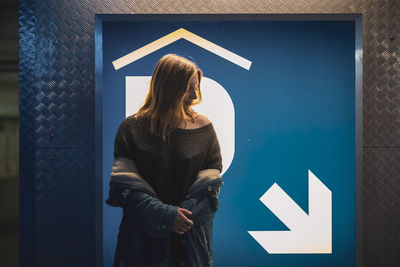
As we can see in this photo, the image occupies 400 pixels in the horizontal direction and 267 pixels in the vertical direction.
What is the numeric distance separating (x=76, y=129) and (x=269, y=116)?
153cm

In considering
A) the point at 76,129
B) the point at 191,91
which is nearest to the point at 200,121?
the point at 191,91

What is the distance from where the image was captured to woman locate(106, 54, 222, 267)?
59.5 inches

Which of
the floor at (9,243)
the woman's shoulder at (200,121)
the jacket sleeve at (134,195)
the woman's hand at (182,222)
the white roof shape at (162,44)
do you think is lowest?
the floor at (9,243)

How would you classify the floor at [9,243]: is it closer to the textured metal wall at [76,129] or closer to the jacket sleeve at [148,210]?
the textured metal wall at [76,129]

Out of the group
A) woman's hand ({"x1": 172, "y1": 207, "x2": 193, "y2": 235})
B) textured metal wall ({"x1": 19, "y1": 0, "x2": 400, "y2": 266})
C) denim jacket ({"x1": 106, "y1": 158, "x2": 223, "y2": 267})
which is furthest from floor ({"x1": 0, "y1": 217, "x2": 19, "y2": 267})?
woman's hand ({"x1": 172, "y1": 207, "x2": 193, "y2": 235})

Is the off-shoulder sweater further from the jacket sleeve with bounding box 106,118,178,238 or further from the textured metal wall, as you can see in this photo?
the textured metal wall

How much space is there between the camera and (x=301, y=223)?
2400 millimetres

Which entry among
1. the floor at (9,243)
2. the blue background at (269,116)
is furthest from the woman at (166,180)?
the floor at (9,243)

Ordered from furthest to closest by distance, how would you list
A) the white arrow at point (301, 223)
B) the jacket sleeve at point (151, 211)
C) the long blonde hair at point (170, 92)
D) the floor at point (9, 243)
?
the floor at point (9, 243)
the white arrow at point (301, 223)
the long blonde hair at point (170, 92)
the jacket sleeve at point (151, 211)

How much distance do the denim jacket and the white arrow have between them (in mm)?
946

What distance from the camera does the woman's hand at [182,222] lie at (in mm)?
1491

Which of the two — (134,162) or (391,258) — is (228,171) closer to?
(134,162)

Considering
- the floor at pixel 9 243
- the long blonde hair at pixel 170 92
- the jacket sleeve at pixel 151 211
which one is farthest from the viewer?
the floor at pixel 9 243

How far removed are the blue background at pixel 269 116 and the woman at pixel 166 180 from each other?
0.83 metres
